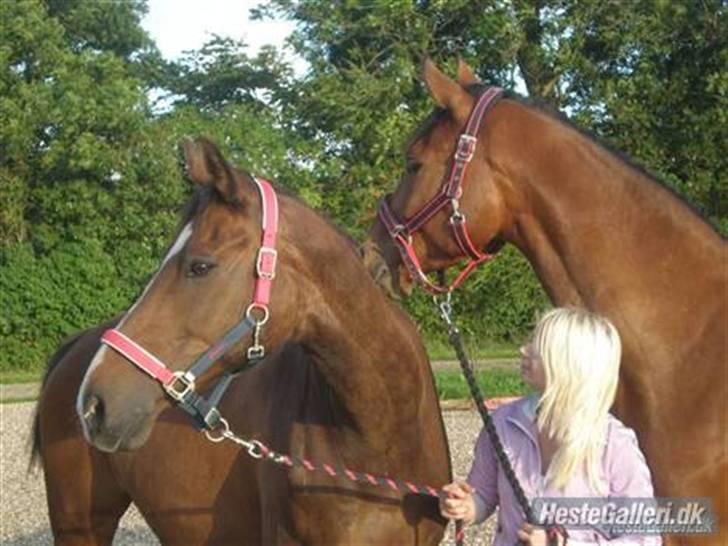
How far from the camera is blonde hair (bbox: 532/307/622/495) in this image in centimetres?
264

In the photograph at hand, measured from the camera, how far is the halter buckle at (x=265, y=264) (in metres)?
3.24

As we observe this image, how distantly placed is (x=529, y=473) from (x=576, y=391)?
0.35m

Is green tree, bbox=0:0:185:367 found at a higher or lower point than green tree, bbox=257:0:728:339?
lower

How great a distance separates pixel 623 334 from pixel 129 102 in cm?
2396

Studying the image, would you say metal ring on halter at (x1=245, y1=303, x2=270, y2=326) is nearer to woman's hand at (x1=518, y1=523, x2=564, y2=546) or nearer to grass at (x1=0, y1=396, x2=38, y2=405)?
woman's hand at (x1=518, y1=523, x2=564, y2=546)

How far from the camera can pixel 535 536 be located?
108 inches

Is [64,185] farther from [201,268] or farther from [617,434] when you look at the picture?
[617,434]

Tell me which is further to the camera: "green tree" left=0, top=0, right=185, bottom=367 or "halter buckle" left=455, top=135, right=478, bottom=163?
"green tree" left=0, top=0, right=185, bottom=367

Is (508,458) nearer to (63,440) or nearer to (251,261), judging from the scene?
(251,261)

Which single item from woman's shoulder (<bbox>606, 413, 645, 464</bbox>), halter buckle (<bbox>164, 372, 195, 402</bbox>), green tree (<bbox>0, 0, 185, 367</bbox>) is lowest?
halter buckle (<bbox>164, 372, 195, 402</bbox>)

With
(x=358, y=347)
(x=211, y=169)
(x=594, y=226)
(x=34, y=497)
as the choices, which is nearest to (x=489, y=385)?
(x=34, y=497)

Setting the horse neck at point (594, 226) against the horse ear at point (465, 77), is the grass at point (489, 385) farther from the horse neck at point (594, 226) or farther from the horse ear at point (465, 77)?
the horse neck at point (594, 226)

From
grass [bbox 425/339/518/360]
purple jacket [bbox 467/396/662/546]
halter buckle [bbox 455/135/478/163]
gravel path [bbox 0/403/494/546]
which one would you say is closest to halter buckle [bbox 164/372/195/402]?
purple jacket [bbox 467/396/662/546]

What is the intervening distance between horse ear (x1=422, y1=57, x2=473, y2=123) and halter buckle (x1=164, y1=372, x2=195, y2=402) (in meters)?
1.42
